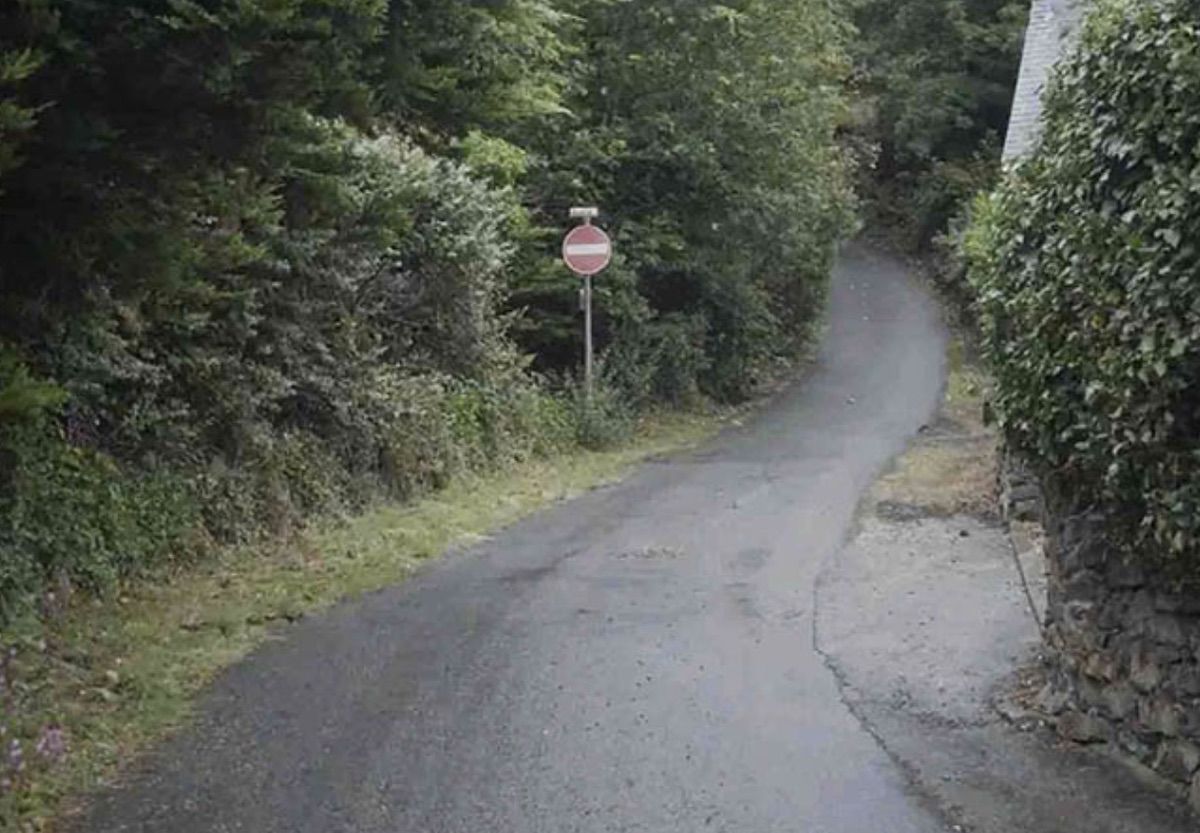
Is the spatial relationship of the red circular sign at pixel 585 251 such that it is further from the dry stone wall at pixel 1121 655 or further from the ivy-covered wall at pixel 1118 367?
the dry stone wall at pixel 1121 655

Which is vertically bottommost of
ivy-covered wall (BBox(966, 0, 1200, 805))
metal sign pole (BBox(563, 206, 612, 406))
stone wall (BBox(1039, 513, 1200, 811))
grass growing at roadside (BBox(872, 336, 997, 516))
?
grass growing at roadside (BBox(872, 336, 997, 516))

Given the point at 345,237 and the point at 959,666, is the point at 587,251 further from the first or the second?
the point at 959,666

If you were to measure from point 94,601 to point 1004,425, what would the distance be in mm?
5363

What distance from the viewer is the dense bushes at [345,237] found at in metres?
6.02

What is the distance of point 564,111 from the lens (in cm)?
1886

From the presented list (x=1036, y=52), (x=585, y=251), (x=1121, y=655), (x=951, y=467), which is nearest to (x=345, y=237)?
(x=585, y=251)

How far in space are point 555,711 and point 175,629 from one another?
2.68 m

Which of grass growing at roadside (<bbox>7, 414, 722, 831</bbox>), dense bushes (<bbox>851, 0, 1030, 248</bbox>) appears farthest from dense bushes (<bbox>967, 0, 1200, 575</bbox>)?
dense bushes (<bbox>851, 0, 1030, 248</bbox>)

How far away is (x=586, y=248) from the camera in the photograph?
20266mm

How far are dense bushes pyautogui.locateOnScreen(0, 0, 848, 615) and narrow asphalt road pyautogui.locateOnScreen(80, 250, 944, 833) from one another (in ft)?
5.39

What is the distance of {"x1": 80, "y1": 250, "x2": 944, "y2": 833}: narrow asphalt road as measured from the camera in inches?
241

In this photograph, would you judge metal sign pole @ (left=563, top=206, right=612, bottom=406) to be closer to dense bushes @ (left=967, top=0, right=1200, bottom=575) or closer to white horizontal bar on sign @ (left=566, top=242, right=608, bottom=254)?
white horizontal bar on sign @ (left=566, top=242, right=608, bottom=254)

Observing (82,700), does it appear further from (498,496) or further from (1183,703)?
(498,496)

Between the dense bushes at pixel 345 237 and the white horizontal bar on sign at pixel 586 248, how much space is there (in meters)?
0.74
